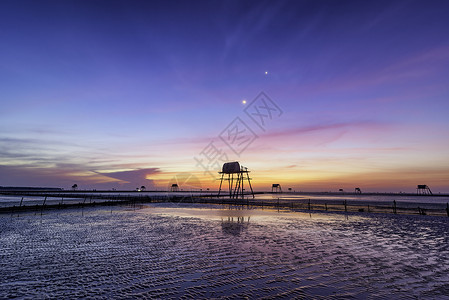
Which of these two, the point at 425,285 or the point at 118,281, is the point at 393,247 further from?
the point at 118,281

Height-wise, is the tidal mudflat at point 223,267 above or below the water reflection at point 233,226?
below

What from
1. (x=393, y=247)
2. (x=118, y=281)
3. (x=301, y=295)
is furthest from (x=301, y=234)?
(x=118, y=281)

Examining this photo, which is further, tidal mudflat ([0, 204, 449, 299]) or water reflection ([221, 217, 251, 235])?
water reflection ([221, 217, 251, 235])

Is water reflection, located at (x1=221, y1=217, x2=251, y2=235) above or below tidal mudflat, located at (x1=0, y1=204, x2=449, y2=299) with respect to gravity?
above

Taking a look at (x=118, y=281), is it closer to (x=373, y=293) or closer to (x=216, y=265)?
(x=216, y=265)

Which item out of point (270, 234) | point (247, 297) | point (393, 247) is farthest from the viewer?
point (270, 234)

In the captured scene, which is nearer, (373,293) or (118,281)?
(373,293)

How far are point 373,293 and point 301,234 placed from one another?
12.1 metres

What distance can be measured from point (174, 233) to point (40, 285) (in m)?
11.9

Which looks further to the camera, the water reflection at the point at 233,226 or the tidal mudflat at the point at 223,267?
the water reflection at the point at 233,226

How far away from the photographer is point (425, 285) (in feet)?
29.2

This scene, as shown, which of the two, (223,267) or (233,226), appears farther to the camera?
(233,226)

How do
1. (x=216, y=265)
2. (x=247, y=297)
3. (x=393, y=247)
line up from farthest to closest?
(x=393, y=247)
(x=216, y=265)
(x=247, y=297)

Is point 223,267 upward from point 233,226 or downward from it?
downward
